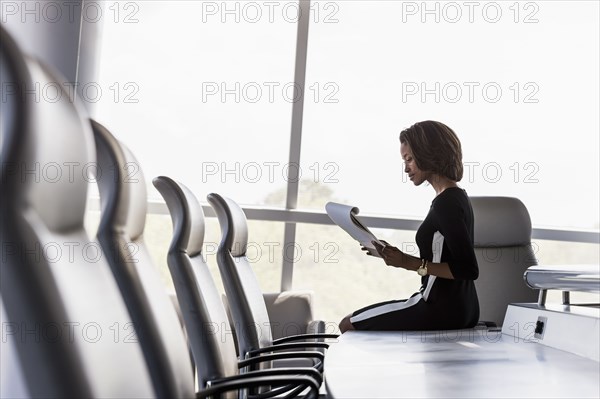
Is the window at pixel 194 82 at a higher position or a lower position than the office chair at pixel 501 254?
higher

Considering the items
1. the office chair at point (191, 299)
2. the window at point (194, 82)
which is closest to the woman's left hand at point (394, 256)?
the office chair at point (191, 299)

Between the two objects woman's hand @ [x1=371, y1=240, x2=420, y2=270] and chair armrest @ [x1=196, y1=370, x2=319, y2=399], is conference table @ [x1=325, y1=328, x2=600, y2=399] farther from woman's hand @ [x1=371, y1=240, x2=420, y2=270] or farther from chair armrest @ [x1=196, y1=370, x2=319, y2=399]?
woman's hand @ [x1=371, y1=240, x2=420, y2=270]

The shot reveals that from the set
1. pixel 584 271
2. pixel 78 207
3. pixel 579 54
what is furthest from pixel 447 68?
pixel 78 207

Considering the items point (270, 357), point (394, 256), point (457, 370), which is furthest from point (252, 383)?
point (394, 256)

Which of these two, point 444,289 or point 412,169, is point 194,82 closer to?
point 412,169

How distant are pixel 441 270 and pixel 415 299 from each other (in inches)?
7.1

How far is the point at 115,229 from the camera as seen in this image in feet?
3.74

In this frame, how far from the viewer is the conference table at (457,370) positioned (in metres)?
1.11

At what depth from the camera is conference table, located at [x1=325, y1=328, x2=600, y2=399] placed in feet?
3.63

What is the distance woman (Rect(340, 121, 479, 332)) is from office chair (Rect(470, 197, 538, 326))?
3.45ft

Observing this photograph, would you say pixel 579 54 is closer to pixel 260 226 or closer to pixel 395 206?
pixel 395 206

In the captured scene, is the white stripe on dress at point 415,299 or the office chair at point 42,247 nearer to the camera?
the office chair at point 42,247

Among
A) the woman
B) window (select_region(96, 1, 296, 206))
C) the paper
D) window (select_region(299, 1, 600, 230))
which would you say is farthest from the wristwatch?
window (select_region(96, 1, 296, 206))

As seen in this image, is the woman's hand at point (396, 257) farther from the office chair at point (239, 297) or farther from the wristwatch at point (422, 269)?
the office chair at point (239, 297)
